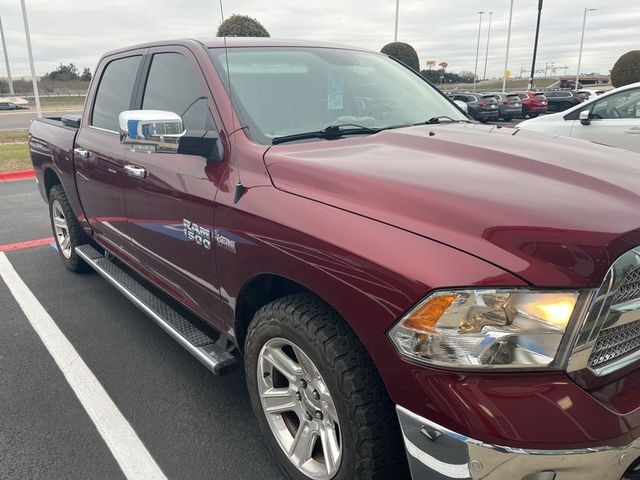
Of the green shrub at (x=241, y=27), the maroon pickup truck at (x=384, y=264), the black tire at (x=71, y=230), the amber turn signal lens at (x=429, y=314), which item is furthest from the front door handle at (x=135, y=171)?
the green shrub at (x=241, y=27)

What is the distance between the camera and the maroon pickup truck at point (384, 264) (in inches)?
56.8

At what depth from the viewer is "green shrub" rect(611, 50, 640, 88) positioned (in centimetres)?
3044

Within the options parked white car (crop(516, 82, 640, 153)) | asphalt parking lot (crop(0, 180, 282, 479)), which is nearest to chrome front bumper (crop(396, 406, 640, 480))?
asphalt parking lot (crop(0, 180, 282, 479))

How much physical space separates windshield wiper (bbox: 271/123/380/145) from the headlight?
49.3 inches

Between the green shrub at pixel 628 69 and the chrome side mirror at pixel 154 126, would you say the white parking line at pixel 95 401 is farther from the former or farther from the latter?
the green shrub at pixel 628 69

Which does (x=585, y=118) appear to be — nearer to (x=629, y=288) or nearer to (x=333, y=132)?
(x=333, y=132)

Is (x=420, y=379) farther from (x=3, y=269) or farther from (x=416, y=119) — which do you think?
(x=3, y=269)

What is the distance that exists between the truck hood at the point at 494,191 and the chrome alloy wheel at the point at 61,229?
3.42m

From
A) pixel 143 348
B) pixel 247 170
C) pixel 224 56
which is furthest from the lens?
pixel 143 348

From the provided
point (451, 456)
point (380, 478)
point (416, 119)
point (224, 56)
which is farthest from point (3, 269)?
point (451, 456)

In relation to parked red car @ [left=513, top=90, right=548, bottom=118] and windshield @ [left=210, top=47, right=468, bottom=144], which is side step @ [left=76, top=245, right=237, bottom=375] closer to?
windshield @ [left=210, top=47, right=468, bottom=144]

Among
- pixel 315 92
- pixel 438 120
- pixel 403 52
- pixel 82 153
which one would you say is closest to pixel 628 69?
pixel 403 52

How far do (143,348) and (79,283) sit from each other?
5.40 ft

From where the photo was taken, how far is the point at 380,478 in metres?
1.81
